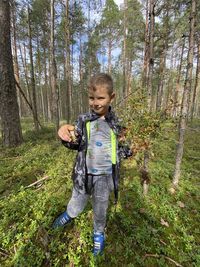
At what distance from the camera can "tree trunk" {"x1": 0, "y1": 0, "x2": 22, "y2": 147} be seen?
578 cm

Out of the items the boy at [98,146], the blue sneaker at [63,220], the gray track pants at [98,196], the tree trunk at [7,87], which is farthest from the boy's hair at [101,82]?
the tree trunk at [7,87]

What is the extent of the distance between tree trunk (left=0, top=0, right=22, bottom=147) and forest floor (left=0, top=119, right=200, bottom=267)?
1.83 m

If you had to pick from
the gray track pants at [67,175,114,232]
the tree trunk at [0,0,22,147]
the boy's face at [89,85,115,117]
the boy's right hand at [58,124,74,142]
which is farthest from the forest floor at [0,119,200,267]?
the tree trunk at [0,0,22,147]

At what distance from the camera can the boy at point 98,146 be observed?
2.02 meters

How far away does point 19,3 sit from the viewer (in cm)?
1060

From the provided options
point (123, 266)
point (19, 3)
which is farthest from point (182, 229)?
point (19, 3)

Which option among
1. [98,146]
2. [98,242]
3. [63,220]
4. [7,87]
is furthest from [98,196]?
[7,87]

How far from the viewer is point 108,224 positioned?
118 inches

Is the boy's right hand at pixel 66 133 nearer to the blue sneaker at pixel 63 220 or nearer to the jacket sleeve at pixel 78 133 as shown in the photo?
the jacket sleeve at pixel 78 133

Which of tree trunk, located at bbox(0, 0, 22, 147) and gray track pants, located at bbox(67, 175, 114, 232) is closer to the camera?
gray track pants, located at bbox(67, 175, 114, 232)

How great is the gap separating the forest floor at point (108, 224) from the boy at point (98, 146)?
0.80m

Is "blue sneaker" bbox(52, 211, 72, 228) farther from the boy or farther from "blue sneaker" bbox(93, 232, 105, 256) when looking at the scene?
the boy

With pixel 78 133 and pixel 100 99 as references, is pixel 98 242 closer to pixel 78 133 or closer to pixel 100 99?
pixel 78 133

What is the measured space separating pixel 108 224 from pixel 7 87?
5433 mm
